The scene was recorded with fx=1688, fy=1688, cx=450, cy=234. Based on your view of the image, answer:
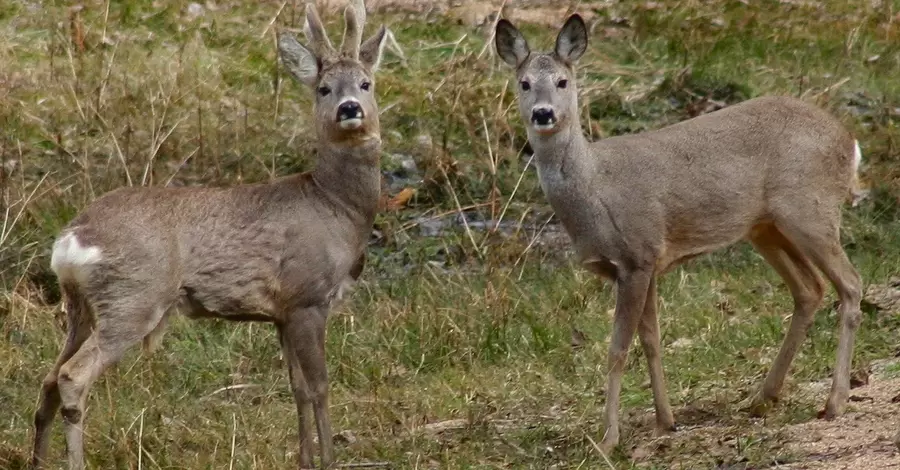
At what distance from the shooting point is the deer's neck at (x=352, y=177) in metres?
7.29

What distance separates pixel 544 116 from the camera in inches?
286

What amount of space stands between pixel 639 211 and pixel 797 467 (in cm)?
141

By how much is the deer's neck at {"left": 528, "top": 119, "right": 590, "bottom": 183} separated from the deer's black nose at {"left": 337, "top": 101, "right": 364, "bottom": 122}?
0.80 metres

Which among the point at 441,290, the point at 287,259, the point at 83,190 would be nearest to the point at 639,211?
the point at 287,259

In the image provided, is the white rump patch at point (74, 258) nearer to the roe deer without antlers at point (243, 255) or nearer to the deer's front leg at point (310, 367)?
the roe deer without antlers at point (243, 255)

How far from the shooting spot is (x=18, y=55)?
11.3m

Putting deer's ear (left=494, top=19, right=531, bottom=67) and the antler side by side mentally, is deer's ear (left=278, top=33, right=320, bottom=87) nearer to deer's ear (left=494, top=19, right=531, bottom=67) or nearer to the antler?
the antler

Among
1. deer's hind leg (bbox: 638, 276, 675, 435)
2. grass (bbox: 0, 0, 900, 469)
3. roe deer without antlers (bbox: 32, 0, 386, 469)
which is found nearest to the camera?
roe deer without antlers (bbox: 32, 0, 386, 469)

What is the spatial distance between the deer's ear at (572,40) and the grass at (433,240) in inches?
59.7

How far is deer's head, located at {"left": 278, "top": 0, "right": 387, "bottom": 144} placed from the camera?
7.25 metres

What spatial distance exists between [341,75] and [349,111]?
0.85ft

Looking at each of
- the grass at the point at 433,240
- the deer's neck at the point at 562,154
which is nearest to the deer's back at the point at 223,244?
the grass at the point at 433,240

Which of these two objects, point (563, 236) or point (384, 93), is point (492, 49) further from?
point (563, 236)

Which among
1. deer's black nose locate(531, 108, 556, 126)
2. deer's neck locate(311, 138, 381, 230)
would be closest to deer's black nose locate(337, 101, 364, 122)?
deer's neck locate(311, 138, 381, 230)
